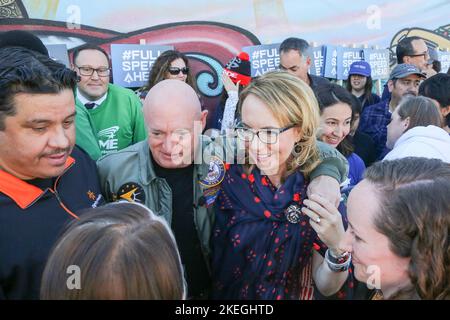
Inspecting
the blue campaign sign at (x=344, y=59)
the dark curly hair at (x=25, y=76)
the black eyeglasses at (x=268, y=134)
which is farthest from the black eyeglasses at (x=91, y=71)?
the blue campaign sign at (x=344, y=59)

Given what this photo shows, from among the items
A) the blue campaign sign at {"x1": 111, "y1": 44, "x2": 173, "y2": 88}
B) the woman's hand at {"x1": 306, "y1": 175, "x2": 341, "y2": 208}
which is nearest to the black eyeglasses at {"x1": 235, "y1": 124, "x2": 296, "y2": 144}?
the woman's hand at {"x1": 306, "y1": 175, "x2": 341, "y2": 208}

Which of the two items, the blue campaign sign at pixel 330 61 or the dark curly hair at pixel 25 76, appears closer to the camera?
the dark curly hair at pixel 25 76

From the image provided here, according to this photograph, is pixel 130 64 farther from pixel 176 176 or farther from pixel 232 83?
pixel 176 176

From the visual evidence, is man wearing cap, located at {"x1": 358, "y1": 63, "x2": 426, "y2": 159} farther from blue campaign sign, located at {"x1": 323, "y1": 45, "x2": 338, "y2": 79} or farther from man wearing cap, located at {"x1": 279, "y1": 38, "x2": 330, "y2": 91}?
blue campaign sign, located at {"x1": 323, "y1": 45, "x2": 338, "y2": 79}

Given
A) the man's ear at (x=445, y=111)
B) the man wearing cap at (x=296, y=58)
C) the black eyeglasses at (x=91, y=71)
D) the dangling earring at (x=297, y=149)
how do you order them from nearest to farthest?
the dangling earring at (x=297, y=149) < the black eyeglasses at (x=91, y=71) < the man's ear at (x=445, y=111) < the man wearing cap at (x=296, y=58)

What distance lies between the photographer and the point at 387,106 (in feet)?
13.2

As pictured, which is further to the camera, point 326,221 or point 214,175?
A: point 214,175

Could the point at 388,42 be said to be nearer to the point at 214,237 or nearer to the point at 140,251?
the point at 214,237

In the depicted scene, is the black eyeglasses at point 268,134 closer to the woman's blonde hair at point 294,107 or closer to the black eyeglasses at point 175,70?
the woman's blonde hair at point 294,107

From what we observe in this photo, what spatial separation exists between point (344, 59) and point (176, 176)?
460 centimetres

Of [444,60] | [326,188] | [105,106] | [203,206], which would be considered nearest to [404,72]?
[105,106]

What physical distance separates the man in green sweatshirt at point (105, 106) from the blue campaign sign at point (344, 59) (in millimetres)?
3468

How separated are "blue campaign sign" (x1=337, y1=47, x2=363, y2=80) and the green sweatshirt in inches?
137

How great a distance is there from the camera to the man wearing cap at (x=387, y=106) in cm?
371
